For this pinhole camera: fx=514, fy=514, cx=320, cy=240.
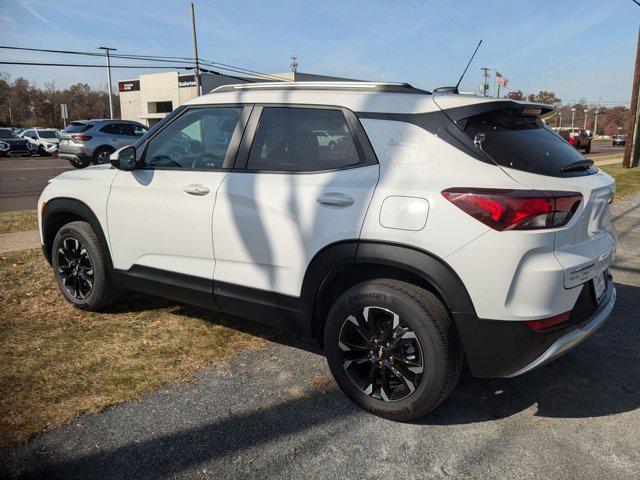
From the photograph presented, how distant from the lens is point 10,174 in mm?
17281

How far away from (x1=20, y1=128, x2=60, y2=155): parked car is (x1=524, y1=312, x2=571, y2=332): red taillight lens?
28997mm

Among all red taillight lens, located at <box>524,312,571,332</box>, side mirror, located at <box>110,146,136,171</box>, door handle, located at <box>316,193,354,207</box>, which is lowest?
red taillight lens, located at <box>524,312,571,332</box>

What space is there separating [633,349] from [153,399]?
337 cm

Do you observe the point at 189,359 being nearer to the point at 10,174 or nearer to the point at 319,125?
the point at 319,125

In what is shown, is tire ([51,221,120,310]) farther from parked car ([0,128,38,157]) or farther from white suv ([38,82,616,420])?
parked car ([0,128,38,157])

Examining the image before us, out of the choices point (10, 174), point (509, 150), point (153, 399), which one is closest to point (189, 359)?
point (153, 399)

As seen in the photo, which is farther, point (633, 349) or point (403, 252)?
point (633, 349)

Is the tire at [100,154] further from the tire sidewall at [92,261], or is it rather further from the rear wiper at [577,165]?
the rear wiper at [577,165]

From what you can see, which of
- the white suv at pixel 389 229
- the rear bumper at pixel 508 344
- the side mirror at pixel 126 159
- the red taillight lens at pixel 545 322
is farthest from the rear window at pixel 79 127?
the red taillight lens at pixel 545 322

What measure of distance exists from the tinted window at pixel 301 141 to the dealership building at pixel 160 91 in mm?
47416

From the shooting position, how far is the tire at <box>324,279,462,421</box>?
2576 millimetres

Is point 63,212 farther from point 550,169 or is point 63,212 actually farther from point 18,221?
point 18,221

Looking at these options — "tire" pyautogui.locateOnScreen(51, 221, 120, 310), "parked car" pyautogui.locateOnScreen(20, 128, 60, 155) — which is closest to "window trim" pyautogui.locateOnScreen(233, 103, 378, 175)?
"tire" pyautogui.locateOnScreen(51, 221, 120, 310)

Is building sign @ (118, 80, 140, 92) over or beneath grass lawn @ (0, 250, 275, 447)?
over
